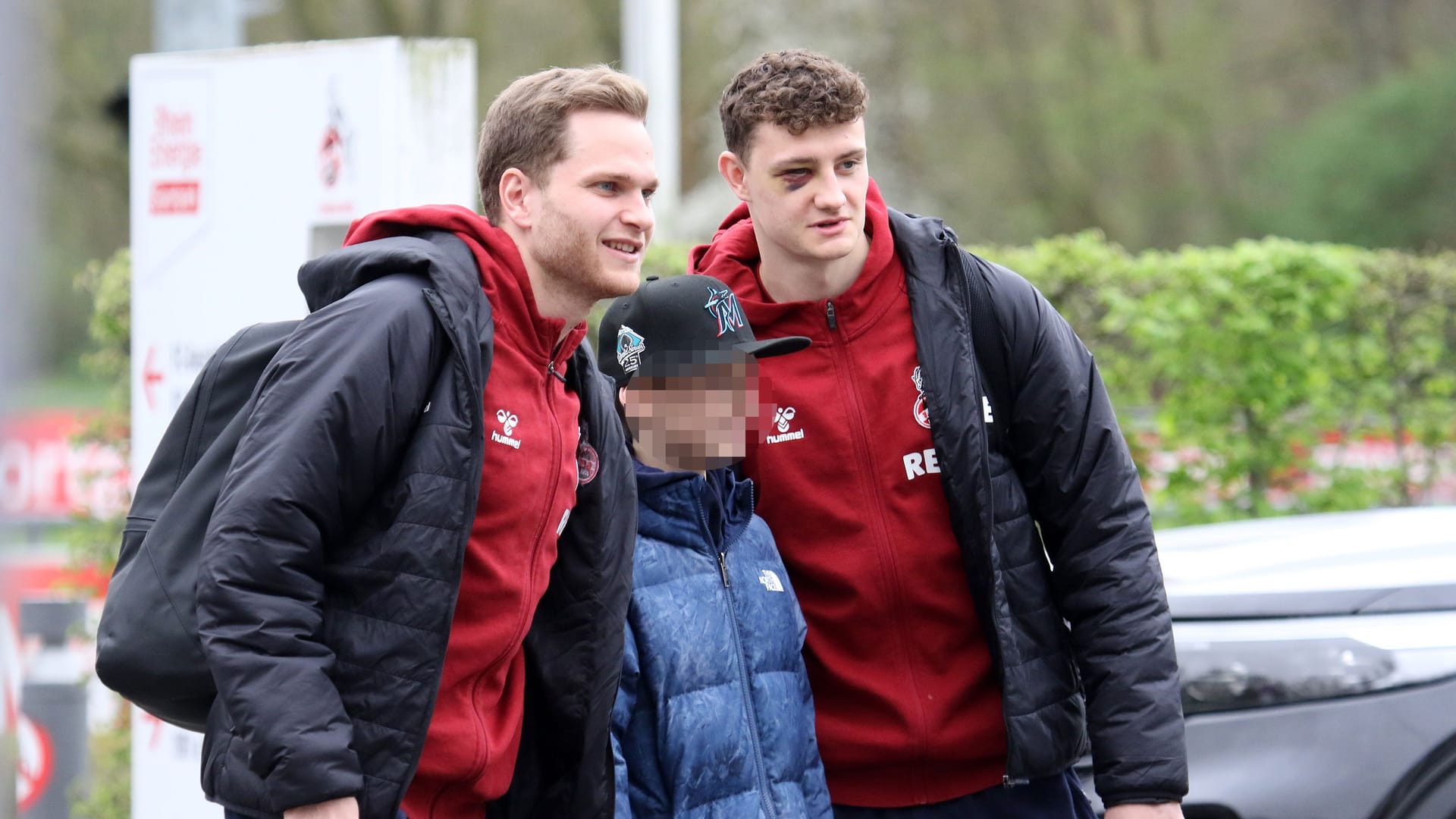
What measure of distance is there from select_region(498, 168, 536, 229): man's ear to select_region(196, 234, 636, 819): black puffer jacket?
0.56 feet

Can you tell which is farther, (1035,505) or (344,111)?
(344,111)

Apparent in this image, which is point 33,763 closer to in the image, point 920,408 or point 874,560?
point 874,560

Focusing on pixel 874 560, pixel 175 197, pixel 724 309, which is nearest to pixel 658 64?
pixel 175 197

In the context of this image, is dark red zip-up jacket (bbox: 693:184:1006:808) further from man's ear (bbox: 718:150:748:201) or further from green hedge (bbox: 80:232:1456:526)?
green hedge (bbox: 80:232:1456:526)

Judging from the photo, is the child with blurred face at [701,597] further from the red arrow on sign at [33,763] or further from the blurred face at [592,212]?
the red arrow on sign at [33,763]

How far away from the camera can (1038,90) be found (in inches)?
858

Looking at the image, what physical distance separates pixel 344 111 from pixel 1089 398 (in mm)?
2570

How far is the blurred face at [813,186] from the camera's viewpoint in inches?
113

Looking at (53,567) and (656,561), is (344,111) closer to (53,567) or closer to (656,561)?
(656,561)

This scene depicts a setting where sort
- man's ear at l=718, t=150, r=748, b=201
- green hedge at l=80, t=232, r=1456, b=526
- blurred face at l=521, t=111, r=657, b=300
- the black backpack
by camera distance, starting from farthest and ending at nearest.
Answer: green hedge at l=80, t=232, r=1456, b=526
man's ear at l=718, t=150, r=748, b=201
blurred face at l=521, t=111, r=657, b=300
the black backpack

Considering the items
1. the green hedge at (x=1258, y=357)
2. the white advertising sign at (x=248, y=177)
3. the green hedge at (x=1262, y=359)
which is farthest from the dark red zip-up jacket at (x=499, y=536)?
the green hedge at (x=1262, y=359)

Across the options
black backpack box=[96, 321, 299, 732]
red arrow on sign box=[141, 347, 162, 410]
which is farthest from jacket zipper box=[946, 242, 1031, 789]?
red arrow on sign box=[141, 347, 162, 410]

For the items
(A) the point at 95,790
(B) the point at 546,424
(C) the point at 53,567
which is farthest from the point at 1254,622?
(C) the point at 53,567

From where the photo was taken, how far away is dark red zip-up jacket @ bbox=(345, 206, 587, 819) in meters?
2.41
